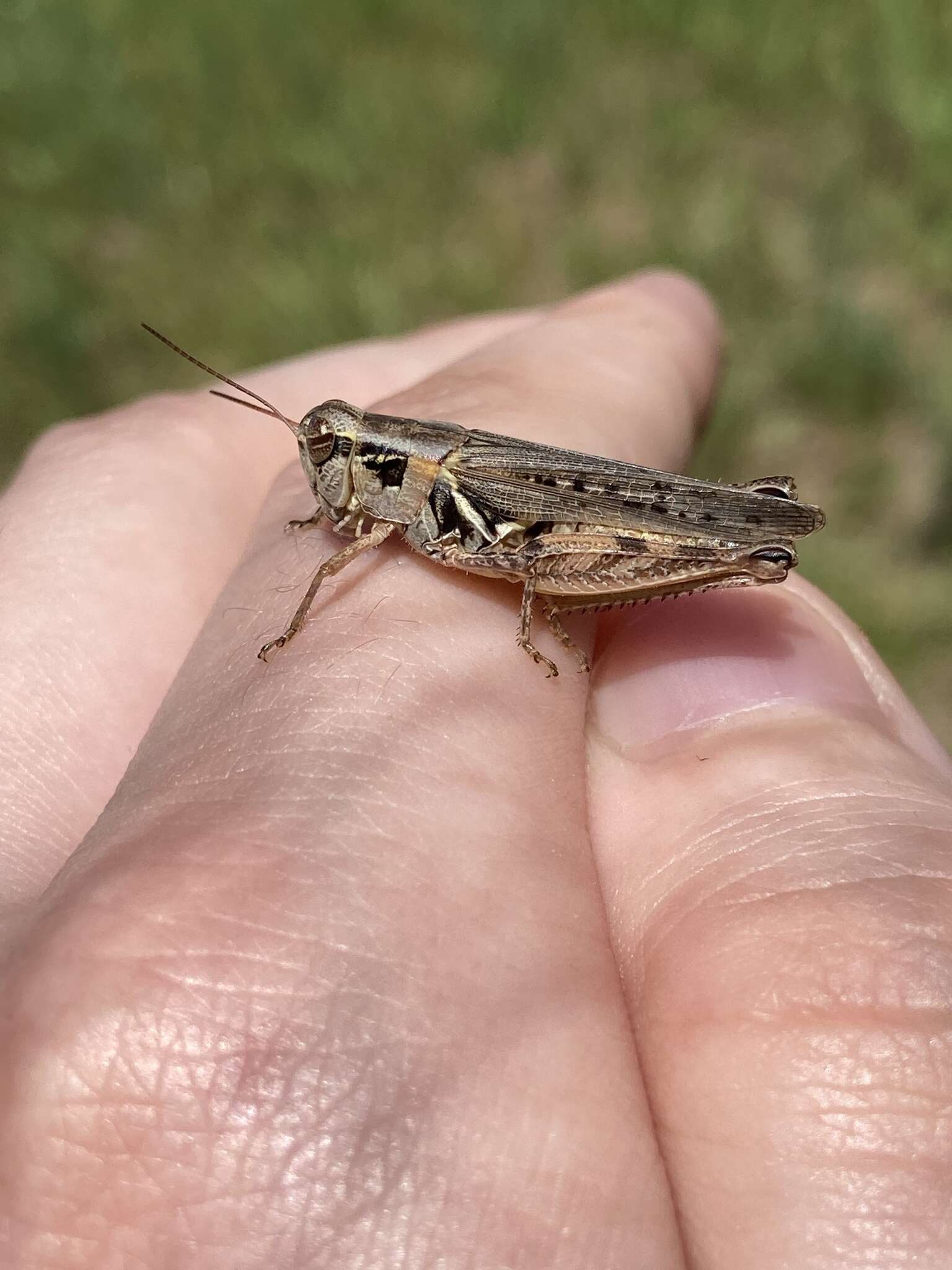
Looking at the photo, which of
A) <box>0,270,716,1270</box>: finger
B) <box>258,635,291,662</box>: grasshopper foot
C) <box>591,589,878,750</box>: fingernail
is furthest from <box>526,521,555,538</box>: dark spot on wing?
<box>258,635,291,662</box>: grasshopper foot

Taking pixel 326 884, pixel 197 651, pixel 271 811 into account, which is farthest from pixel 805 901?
pixel 197 651

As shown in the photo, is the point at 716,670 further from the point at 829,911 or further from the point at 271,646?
the point at 271,646

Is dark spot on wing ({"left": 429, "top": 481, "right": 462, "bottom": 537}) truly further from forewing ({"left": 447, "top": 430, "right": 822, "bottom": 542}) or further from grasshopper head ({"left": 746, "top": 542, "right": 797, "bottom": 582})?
grasshopper head ({"left": 746, "top": 542, "right": 797, "bottom": 582})

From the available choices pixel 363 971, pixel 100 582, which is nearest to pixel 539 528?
pixel 100 582

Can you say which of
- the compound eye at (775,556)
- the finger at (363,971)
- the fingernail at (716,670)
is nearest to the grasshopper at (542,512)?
the compound eye at (775,556)

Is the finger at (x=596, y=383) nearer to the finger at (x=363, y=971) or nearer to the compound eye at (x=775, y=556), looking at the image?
the compound eye at (x=775, y=556)

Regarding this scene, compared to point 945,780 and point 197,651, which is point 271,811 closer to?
point 197,651
